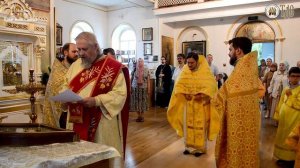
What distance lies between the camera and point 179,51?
1152 centimetres

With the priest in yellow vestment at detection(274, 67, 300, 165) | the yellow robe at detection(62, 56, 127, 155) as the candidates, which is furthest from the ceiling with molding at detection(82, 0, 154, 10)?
the yellow robe at detection(62, 56, 127, 155)

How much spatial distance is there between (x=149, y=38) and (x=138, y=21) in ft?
2.99

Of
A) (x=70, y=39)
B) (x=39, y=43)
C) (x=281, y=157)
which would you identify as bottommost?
(x=281, y=157)

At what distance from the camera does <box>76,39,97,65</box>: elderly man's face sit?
222cm

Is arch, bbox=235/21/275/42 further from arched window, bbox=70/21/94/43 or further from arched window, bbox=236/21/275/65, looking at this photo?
arched window, bbox=70/21/94/43

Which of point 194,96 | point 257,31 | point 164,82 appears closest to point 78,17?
point 164,82

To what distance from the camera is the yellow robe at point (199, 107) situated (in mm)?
4238

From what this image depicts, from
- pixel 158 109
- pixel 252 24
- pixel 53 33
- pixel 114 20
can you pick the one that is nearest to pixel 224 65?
pixel 252 24

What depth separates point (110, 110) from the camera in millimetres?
2191

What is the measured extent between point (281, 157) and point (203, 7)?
669cm

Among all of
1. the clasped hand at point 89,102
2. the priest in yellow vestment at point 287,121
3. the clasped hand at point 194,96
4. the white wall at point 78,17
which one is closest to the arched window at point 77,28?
the white wall at point 78,17

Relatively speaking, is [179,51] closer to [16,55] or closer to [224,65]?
[224,65]

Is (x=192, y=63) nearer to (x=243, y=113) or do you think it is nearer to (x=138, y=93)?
(x=243, y=113)

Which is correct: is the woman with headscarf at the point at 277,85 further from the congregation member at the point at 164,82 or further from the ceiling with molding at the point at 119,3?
the ceiling with molding at the point at 119,3
